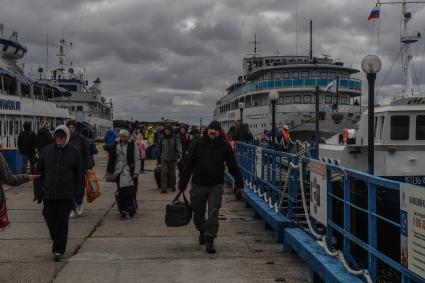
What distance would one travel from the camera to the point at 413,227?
343cm

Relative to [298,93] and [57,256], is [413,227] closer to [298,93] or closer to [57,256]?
[57,256]

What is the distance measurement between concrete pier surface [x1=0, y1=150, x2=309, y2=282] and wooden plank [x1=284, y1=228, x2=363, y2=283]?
0.99 feet

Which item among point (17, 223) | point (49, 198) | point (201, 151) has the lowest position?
point (17, 223)

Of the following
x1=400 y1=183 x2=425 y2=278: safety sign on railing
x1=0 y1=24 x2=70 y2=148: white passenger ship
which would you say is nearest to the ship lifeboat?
x1=0 y1=24 x2=70 y2=148: white passenger ship

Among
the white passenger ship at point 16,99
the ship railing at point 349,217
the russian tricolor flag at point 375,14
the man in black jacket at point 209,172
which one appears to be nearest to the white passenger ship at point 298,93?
the white passenger ship at point 16,99

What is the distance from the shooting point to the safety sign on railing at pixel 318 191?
18.4ft

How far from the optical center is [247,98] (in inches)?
1730

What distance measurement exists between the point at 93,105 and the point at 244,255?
52761 millimetres

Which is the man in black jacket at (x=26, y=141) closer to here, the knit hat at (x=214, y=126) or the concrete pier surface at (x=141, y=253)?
the concrete pier surface at (x=141, y=253)

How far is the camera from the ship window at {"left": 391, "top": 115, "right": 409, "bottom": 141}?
10.5m

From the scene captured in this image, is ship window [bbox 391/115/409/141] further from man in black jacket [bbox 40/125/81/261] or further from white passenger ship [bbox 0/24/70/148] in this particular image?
white passenger ship [bbox 0/24/70/148]

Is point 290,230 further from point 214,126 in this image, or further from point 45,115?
point 45,115

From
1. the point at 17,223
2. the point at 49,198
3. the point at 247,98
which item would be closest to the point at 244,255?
the point at 49,198

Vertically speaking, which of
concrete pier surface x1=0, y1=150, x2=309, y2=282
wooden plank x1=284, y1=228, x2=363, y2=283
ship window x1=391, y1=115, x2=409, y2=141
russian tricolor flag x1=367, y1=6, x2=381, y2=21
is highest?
russian tricolor flag x1=367, y1=6, x2=381, y2=21
